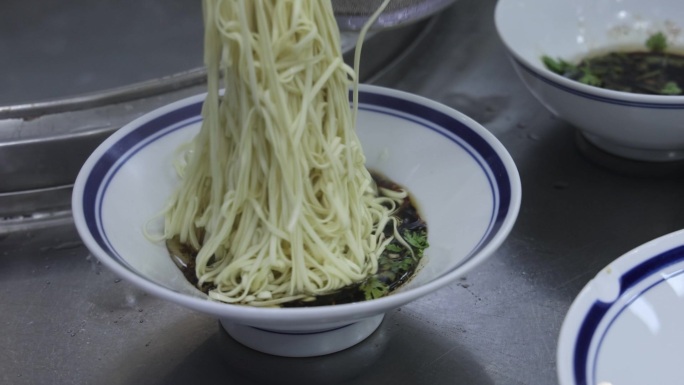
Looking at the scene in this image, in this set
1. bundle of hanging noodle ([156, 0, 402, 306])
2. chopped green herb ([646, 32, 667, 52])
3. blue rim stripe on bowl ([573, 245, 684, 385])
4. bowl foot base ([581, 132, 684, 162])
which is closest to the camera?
blue rim stripe on bowl ([573, 245, 684, 385])

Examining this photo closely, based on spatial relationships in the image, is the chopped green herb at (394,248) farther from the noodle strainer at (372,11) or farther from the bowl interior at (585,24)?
the bowl interior at (585,24)

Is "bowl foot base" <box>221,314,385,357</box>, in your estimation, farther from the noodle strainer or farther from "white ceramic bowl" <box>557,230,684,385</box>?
the noodle strainer

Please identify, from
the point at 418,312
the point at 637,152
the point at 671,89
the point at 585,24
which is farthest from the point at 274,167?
the point at 585,24

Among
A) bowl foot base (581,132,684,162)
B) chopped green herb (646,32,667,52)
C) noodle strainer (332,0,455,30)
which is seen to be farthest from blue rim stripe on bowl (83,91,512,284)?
chopped green herb (646,32,667,52)

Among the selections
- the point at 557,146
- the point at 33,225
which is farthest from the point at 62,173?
the point at 557,146

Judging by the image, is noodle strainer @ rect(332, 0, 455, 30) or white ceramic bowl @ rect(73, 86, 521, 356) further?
noodle strainer @ rect(332, 0, 455, 30)

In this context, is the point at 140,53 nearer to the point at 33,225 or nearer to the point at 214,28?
the point at 33,225
